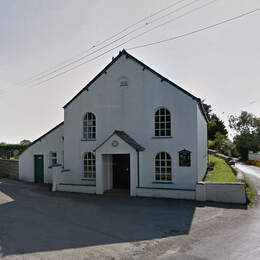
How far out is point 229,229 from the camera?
26.9ft

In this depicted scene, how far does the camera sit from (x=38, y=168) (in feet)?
66.1

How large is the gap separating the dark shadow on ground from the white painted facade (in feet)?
5.43

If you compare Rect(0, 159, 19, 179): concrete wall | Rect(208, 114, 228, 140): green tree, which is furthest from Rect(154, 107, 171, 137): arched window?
Rect(208, 114, 228, 140): green tree

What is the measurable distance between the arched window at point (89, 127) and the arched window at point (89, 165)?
121 cm

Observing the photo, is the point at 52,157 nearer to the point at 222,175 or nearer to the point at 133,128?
the point at 133,128

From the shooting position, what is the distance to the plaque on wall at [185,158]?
13906 millimetres

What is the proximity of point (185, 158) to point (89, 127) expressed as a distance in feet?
23.0

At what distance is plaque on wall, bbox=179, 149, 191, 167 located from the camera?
13.9m

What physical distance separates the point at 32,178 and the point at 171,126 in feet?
43.0

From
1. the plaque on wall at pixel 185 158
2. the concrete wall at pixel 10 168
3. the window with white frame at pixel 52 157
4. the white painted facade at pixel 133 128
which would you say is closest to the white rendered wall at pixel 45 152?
the window with white frame at pixel 52 157

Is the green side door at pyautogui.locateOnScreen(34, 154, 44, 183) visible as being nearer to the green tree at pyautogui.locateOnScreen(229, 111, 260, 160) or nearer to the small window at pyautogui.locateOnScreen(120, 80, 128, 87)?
→ the small window at pyautogui.locateOnScreen(120, 80, 128, 87)

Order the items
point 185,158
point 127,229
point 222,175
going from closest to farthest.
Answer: point 127,229 → point 185,158 → point 222,175

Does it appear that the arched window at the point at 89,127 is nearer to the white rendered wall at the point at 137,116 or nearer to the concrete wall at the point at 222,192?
the white rendered wall at the point at 137,116

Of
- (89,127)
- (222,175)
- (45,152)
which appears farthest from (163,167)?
(45,152)
